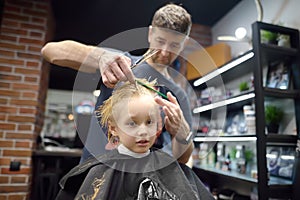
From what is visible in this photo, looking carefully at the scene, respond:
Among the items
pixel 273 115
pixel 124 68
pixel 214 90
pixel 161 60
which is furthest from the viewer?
pixel 273 115

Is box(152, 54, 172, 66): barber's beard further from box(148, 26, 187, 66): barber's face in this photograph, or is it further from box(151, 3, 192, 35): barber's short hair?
→ box(151, 3, 192, 35): barber's short hair

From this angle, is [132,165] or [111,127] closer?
[111,127]

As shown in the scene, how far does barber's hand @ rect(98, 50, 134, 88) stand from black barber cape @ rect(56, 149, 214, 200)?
263mm

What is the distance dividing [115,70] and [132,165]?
0.35 metres

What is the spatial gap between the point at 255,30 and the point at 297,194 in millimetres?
1103

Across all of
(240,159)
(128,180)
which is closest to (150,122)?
(128,180)

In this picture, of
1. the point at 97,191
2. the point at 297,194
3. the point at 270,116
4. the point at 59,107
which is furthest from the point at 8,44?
the point at 59,107

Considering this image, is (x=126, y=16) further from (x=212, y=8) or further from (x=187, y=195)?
(x=187, y=195)

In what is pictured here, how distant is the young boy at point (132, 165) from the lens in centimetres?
64

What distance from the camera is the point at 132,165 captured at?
30.7 inches

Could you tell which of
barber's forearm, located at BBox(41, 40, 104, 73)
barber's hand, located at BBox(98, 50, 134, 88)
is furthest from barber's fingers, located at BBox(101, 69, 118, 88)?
barber's forearm, located at BBox(41, 40, 104, 73)

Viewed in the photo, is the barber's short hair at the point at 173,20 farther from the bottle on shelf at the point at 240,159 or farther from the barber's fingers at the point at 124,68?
the bottle on shelf at the point at 240,159

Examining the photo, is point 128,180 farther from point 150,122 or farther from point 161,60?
point 161,60

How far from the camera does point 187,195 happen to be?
30.9 inches
